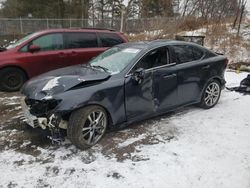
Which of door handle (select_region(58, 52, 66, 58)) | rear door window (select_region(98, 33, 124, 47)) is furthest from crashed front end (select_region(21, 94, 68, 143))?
rear door window (select_region(98, 33, 124, 47))

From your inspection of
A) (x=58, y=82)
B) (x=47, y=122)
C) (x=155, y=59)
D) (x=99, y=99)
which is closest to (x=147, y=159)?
(x=99, y=99)

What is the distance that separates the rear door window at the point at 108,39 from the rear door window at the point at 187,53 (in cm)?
296

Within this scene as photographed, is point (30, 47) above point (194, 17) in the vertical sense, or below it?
below

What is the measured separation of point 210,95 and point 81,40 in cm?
377

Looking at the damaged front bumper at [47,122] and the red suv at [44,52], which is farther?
the red suv at [44,52]

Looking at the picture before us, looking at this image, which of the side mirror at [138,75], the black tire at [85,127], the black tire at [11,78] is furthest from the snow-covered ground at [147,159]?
the black tire at [11,78]

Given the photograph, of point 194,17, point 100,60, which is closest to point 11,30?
point 194,17

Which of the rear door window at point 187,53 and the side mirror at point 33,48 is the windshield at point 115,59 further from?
the side mirror at point 33,48

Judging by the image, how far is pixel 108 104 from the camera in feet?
12.3

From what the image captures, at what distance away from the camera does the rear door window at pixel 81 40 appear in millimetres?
6939

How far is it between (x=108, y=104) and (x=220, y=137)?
184 centimetres

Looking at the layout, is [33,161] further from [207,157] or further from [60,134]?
[207,157]

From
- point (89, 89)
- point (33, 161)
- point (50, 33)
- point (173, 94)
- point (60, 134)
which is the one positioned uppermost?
point (50, 33)

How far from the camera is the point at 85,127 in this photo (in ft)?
11.8
